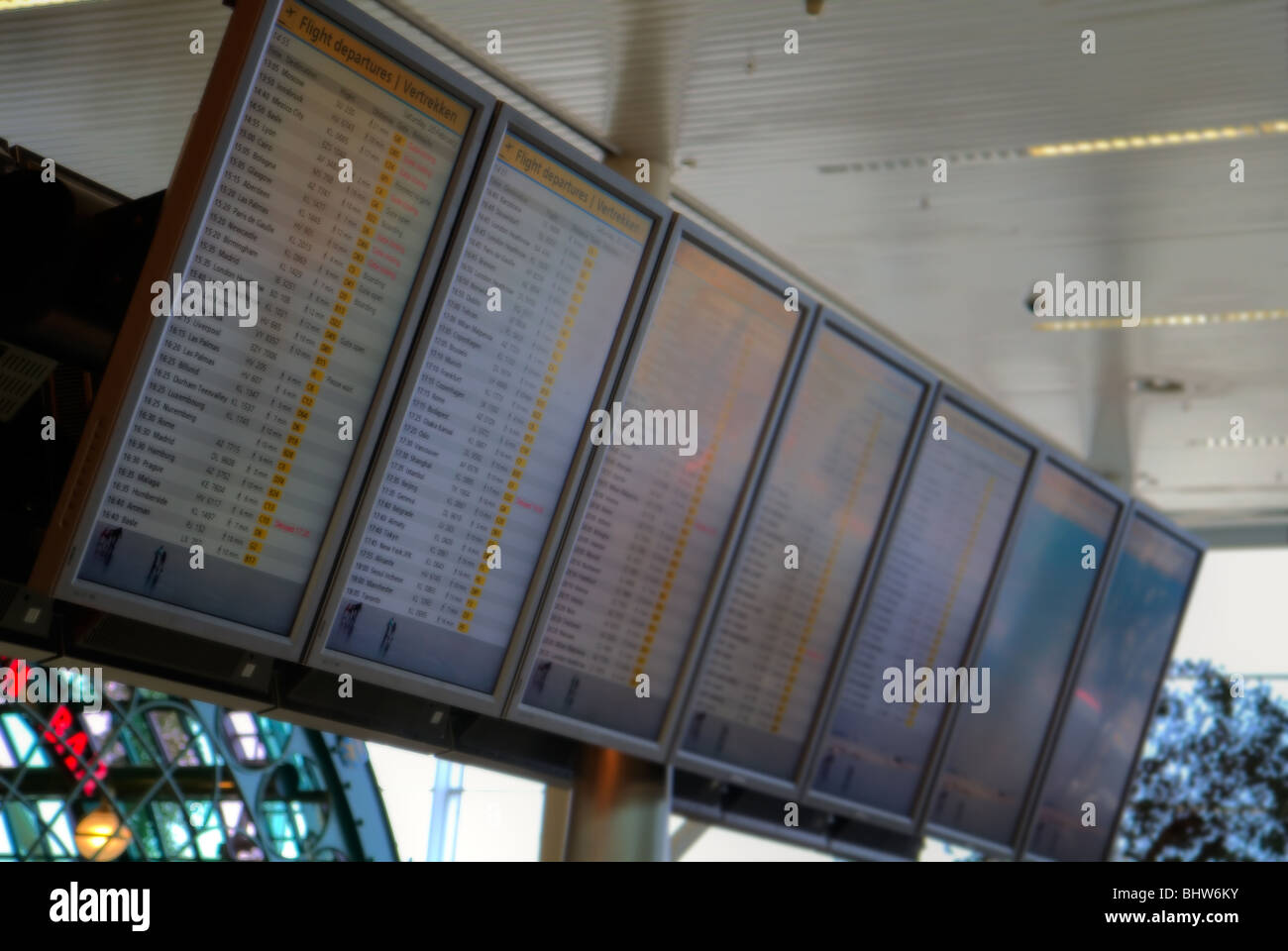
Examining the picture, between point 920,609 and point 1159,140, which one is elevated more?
point 1159,140

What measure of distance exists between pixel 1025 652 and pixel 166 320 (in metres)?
4.72

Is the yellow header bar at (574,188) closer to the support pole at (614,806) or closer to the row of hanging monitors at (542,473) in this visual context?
the row of hanging monitors at (542,473)

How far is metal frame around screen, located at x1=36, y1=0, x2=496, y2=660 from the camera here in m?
3.13

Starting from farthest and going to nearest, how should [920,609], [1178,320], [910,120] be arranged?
[1178,320]
[920,609]
[910,120]

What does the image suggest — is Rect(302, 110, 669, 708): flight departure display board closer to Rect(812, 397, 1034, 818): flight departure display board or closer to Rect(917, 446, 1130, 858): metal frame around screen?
Rect(812, 397, 1034, 818): flight departure display board

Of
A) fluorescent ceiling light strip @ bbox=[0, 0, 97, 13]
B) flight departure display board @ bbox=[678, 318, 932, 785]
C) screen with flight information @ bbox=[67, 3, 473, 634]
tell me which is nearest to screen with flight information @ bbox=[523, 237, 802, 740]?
flight departure display board @ bbox=[678, 318, 932, 785]

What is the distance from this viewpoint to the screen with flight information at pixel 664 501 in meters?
4.47

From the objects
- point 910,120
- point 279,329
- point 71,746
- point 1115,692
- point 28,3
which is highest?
point 910,120

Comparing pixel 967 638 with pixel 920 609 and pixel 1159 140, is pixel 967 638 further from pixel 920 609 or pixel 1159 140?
pixel 1159 140

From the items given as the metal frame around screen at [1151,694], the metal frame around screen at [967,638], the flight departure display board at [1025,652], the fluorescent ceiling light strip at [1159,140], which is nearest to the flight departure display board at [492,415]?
the metal frame around screen at [967,638]

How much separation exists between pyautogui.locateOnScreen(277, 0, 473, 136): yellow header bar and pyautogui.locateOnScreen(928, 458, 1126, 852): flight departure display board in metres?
3.69

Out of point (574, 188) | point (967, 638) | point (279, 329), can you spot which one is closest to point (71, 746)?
point (279, 329)

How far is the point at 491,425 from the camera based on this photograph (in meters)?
4.07

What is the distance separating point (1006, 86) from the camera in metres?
5.04
